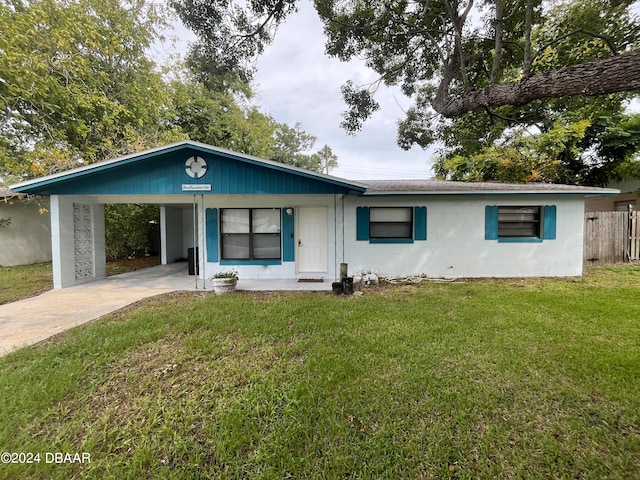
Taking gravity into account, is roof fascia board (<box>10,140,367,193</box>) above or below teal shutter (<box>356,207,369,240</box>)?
above

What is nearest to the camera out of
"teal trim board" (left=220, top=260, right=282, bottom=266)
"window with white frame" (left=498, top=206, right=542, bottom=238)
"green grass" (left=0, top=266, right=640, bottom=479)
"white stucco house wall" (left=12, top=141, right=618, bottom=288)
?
"green grass" (left=0, top=266, right=640, bottom=479)

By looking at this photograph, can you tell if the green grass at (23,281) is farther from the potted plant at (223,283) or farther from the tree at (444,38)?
the tree at (444,38)

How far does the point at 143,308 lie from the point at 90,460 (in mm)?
3606

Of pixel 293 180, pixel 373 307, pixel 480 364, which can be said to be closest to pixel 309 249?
pixel 293 180

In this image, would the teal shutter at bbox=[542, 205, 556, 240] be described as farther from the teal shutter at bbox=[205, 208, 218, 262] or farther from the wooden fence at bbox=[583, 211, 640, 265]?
the teal shutter at bbox=[205, 208, 218, 262]

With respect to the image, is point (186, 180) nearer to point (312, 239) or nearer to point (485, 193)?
point (312, 239)

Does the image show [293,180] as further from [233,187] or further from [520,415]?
[520,415]

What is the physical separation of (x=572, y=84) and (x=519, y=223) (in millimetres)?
5600

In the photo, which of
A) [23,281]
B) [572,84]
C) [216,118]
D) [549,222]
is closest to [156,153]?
[23,281]

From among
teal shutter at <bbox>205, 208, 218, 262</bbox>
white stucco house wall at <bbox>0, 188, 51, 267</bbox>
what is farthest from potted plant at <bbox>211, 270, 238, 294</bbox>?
white stucco house wall at <bbox>0, 188, 51, 267</bbox>

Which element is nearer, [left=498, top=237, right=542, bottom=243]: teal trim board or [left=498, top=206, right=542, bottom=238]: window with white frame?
[left=498, top=237, right=542, bottom=243]: teal trim board

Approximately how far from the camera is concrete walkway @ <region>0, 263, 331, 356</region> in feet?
13.6

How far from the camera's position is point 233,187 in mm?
6516

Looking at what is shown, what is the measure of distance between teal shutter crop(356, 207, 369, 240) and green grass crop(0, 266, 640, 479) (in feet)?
11.2
